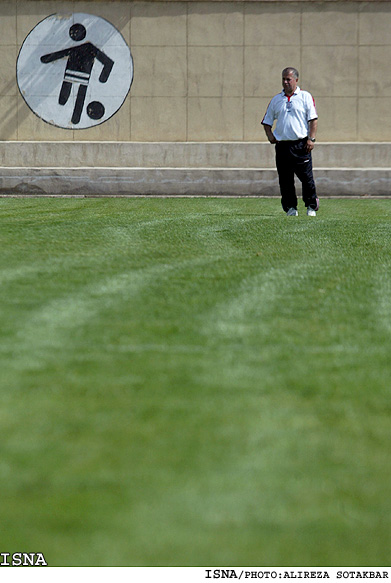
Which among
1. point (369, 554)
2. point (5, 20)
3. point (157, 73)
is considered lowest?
point (369, 554)

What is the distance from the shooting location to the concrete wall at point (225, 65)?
1448cm

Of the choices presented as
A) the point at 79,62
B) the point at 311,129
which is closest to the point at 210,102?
the point at 79,62

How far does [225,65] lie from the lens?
14602mm

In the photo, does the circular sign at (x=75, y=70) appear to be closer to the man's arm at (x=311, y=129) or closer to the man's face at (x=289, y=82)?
the man's face at (x=289, y=82)

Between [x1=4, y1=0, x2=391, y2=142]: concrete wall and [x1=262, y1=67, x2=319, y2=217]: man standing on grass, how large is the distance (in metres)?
5.45

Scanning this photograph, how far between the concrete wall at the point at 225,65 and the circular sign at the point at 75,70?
166 mm

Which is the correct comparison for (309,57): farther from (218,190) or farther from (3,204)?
(3,204)

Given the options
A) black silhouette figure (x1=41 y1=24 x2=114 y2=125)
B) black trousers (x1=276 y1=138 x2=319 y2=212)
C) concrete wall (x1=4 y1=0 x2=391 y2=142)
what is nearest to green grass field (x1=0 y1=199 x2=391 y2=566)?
black trousers (x1=276 y1=138 x2=319 y2=212)

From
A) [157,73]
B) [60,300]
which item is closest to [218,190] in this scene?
[157,73]

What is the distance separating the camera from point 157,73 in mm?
14672

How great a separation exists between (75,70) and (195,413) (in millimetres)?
13264

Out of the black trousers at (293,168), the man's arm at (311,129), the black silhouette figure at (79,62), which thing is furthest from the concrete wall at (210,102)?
the man's arm at (311,129)

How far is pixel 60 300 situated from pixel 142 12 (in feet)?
38.7

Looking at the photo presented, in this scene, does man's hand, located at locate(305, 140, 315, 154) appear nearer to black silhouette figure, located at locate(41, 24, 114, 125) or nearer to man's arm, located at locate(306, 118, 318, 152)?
man's arm, located at locate(306, 118, 318, 152)
